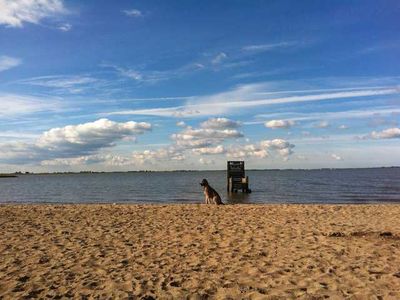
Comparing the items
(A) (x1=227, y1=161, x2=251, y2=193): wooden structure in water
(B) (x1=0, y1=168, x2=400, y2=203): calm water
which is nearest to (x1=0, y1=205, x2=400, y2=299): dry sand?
(B) (x1=0, y1=168, x2=400, y2=203): calm water

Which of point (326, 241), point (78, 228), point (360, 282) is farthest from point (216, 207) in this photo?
point (360, 282)

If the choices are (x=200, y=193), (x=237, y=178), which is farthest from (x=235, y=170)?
(x=200, y=193)

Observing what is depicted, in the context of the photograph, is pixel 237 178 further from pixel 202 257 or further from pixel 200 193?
pixel 202 257

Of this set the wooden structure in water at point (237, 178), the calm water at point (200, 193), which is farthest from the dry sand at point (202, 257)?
the wooden structure in water at point (237, 178)

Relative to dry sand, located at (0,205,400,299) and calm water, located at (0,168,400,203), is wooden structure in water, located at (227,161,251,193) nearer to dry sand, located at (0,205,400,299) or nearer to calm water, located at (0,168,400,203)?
calm water, located at (0,168,400,203)

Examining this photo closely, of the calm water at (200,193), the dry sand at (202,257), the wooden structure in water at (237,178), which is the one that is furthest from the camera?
the wooden structure in water at (237,178)

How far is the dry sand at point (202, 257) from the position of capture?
6.45 m

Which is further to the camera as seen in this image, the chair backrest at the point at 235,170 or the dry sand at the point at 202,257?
the chair backrest at the point at 235,170

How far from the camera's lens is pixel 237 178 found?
37.9 m

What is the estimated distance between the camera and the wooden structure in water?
122 ft

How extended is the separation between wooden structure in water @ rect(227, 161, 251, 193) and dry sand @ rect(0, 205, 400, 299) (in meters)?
22.2

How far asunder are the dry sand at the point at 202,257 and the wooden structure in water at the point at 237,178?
22238 mm

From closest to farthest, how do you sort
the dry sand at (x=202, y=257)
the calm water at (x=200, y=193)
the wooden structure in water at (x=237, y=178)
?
1. the dry sand at (x=202, y=257)
2. the calm water at (x=200, y=193)
3. the wooden structure in water at (x=237, y=178)

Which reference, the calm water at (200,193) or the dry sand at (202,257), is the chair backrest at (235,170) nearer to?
the calm water at (200,193)
